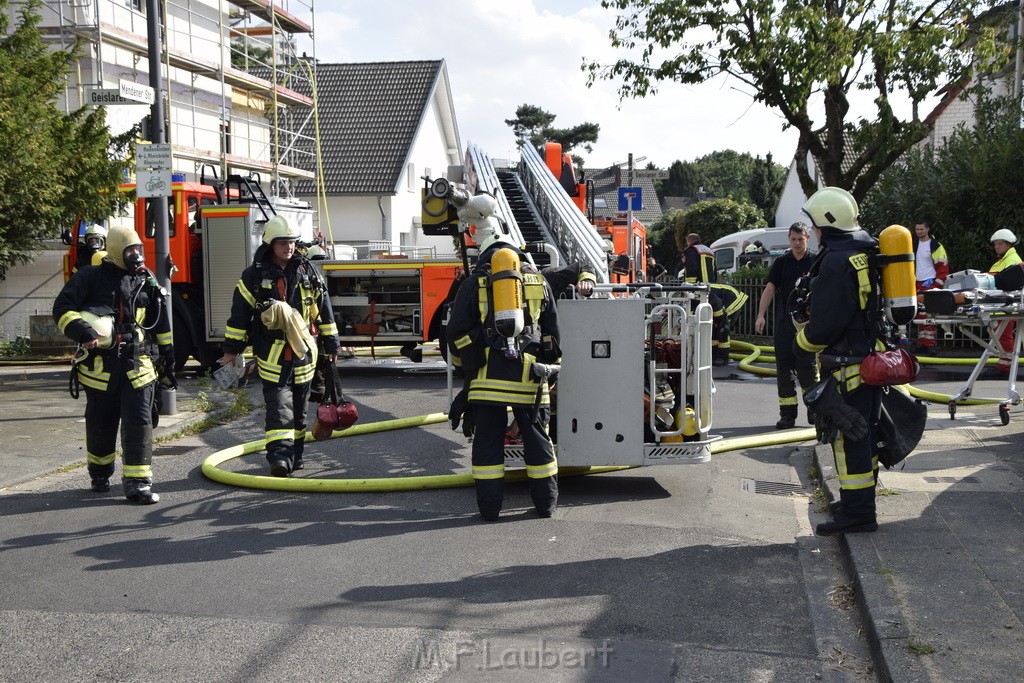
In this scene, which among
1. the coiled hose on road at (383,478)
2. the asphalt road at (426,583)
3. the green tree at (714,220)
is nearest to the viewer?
the asphalt road at (426,583)

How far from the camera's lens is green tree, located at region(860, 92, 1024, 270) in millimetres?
16234

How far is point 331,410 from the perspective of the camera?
763 cm

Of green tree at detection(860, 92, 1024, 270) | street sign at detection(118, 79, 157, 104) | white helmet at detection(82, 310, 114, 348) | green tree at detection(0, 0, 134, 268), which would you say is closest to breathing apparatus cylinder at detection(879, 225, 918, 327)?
white helmet at detection(82, 310, 114, 348)

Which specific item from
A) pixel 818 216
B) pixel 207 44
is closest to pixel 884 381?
pixel 818 216

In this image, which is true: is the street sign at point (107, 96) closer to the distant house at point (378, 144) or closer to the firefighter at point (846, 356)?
the firefighter at point (846, 356)

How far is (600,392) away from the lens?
668 centimetres

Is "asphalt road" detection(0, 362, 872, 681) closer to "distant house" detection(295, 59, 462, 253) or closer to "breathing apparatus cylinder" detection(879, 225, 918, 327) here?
"breathing apparatus cylinder" detection(879, 225, 918, 327)

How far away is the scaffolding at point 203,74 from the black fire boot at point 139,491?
11806 mm

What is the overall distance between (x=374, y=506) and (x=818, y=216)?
3.33m

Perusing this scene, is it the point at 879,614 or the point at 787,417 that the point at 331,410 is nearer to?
the point at 787,417

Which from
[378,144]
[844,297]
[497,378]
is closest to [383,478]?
[497,378]

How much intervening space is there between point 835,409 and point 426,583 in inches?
94.4

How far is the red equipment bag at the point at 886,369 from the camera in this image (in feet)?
17.6

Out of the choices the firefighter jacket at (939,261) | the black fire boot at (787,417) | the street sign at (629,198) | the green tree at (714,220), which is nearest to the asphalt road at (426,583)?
the black fire boot at (787,417)
